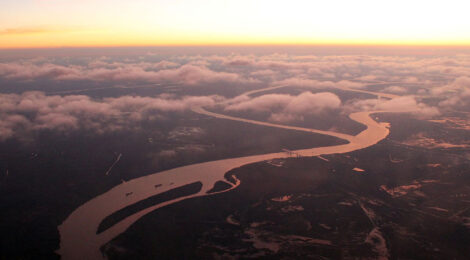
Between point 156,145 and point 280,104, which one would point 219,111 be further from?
point 156,145

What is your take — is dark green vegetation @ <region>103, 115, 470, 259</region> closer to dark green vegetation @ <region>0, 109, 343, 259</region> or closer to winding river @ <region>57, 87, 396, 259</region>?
winding river @ <region>57, 87, 396, 259</region>

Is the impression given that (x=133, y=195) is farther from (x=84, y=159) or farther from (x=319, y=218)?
(x=319, y=218)

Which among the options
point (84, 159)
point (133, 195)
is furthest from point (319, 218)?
→ point (84, 159)

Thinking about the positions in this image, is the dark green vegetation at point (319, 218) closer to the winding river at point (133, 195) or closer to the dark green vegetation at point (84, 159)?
the winding river at point (133, 195)

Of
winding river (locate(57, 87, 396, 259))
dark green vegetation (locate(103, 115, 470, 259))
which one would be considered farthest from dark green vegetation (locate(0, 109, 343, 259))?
dark green vegetation (locate(103, 115, 470, 259))

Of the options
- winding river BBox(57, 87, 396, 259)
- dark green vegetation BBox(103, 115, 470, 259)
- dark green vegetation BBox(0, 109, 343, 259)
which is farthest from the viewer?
dark green vegetation BBox(0, 109, 343, 259)

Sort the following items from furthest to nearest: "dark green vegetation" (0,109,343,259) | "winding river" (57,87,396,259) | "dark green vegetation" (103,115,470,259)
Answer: "dark green vegetation" (0,109,343,259) → "winding river" (57,87,396,259) → "dark green vegetation" (103,115,470,259)

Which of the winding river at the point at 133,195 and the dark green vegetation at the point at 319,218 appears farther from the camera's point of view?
the winding river at the point at 133,195

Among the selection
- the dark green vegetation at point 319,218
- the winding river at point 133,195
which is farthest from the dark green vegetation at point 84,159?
the dark green vegetation at point 319,218

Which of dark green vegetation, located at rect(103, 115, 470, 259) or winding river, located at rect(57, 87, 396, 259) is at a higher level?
dark green vegetation, located at rect(103, 115, 470, 259)
